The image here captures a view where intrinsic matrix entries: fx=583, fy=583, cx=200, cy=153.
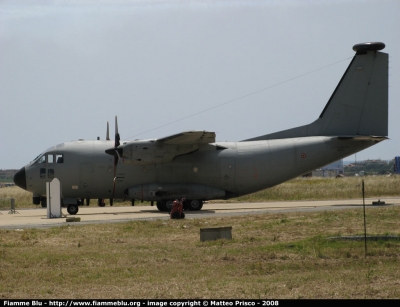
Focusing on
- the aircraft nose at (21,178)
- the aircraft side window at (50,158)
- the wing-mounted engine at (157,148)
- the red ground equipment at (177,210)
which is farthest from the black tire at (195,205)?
the aircraft nose at (21,178)

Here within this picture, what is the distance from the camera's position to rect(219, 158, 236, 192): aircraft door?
34.4 metres

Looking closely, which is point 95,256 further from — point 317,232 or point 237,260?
point 317,232

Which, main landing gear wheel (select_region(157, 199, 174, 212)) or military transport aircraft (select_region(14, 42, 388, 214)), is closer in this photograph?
military transport aircraft (select_region(14, 42, 388, 214))

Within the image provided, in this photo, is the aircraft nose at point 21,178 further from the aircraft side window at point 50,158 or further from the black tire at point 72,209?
the black tire at point 72,209

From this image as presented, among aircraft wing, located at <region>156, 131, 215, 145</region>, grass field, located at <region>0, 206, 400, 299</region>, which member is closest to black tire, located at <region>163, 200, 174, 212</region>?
aircraft wing, located at <region>156, 131, 215, 145</region>

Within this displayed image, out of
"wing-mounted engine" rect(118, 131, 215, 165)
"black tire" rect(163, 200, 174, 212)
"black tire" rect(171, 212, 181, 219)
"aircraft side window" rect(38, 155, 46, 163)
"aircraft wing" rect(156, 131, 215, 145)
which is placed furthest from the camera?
"aircraft side window" rect(38, 155, 46, 163)

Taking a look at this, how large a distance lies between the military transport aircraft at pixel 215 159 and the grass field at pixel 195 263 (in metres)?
10.1

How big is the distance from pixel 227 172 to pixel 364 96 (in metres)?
9.42

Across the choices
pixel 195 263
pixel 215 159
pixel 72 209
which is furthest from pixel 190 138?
pixel 195 263

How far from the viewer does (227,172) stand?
3444 cm

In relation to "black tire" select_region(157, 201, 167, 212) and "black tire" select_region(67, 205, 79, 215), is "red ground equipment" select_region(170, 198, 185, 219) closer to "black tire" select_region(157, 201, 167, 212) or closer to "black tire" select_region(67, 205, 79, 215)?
"black tire" select_region(157, 201, 167, 212)

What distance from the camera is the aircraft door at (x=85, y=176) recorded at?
33.8 m

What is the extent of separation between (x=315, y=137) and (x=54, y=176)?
1566 centimetres

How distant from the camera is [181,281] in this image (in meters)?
12.6
